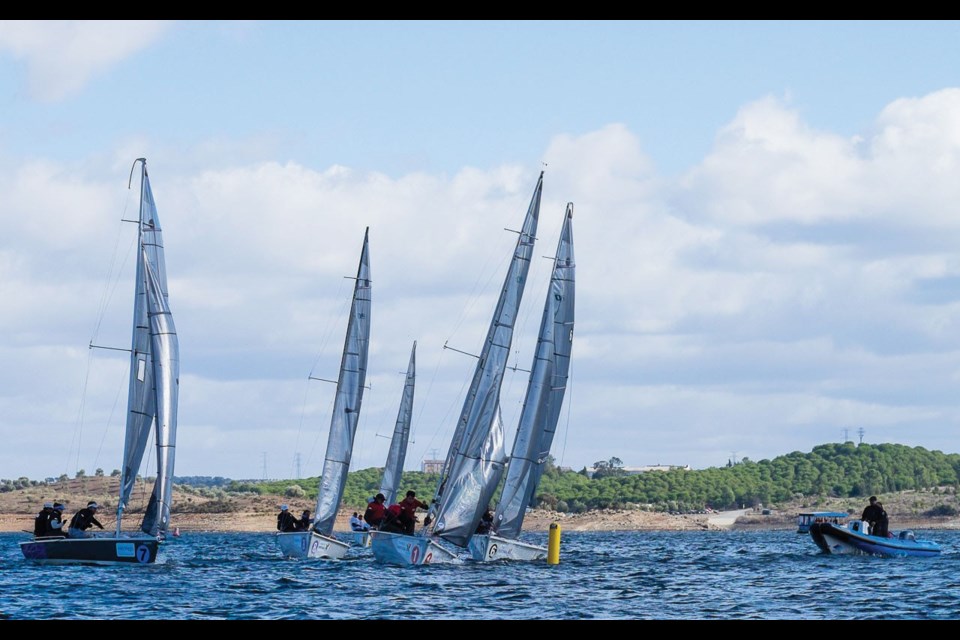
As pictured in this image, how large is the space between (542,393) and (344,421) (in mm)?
10473

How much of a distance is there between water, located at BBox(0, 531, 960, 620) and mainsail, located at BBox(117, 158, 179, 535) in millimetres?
2655

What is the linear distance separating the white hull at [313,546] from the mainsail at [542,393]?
25.5 feet

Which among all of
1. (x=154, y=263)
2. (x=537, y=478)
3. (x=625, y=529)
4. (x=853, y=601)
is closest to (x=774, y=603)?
(x=853, y=601)

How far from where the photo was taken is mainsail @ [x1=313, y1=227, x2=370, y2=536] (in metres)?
53.2

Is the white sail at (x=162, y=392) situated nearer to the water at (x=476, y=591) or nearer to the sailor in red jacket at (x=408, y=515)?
the water at (x=476, y=591)

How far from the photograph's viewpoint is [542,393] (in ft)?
155

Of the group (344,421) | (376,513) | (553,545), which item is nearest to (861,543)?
(553,545)

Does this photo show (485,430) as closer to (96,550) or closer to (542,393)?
(542,393)

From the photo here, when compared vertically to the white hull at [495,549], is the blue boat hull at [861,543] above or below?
above

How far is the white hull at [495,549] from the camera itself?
45.6 metres

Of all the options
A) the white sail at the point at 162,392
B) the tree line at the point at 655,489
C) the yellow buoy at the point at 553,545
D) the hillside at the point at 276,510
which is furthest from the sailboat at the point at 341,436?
the tree line at the point at 655,489

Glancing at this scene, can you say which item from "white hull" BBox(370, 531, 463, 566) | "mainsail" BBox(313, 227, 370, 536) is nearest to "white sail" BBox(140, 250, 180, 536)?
"white hull" BBox(370, 531, 463, 566)

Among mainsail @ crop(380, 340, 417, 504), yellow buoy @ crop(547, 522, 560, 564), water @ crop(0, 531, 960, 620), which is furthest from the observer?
mainsail @ crop(380, 340, 417, 504)

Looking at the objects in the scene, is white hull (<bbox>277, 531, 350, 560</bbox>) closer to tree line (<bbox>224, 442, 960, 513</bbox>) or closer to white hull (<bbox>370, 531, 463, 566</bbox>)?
white hull (<bbox>370, 531, 463, 566</bbox>)
